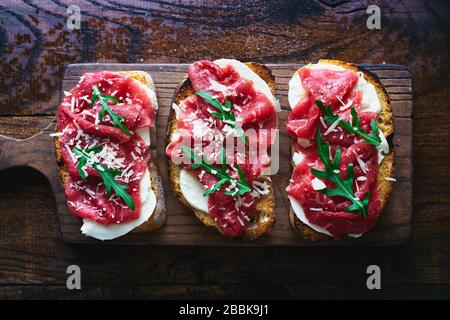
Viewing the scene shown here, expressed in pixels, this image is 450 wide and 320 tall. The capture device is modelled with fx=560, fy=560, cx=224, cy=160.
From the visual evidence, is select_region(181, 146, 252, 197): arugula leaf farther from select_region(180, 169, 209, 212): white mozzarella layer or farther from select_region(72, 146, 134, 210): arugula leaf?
select_region(72, 146, 134, 210): arugula leaf

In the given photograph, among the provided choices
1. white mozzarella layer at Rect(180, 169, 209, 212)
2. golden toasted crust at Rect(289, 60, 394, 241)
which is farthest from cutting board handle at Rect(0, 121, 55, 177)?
golden toasted crust at Rect(289, 60, 394, 241)

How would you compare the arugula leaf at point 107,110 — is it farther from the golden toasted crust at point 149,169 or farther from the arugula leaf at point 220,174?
the arugula leaf at point 220,174

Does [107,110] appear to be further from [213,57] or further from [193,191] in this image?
[213,57]

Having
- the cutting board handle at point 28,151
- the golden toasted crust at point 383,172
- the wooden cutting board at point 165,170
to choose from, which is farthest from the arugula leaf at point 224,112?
the cutting board handle at point 28,151

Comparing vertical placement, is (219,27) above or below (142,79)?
above

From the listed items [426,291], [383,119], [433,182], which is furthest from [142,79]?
[426,291]
